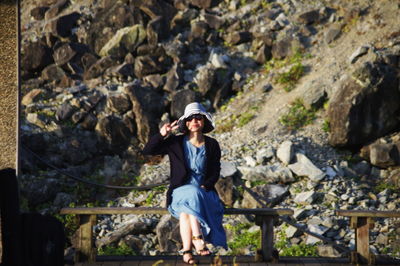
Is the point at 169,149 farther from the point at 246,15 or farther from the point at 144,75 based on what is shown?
the point at 246,15

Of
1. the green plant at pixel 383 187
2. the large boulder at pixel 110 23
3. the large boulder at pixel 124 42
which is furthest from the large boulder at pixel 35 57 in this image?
the green plant at pixel 383 187

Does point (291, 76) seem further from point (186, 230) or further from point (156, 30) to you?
point (186, 230)

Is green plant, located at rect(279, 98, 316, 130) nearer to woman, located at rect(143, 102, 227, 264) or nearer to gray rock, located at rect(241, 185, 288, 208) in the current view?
gray rock, located at rect(241, 185, 288, 208)

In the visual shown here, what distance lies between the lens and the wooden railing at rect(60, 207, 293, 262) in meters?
6.21

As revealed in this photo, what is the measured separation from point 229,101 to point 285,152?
179 inches

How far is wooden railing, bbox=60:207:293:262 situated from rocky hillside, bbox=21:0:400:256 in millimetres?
4146

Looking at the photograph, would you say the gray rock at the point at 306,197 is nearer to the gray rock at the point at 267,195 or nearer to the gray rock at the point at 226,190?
the gray rock at the point at 267,195

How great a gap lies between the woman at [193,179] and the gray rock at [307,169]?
6.51 meters

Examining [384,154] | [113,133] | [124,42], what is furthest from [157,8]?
[384,154]

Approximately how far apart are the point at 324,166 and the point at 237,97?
495 cm

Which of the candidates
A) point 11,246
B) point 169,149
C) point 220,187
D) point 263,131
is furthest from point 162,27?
point 11,246

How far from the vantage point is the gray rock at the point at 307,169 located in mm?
12000

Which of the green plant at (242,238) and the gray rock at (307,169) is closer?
the green plant at (242,238)

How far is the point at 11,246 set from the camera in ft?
16.3
